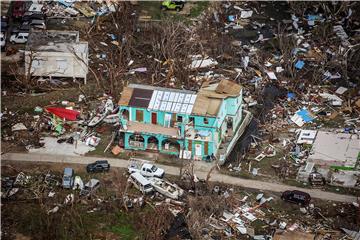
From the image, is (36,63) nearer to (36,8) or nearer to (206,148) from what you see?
(36,8)

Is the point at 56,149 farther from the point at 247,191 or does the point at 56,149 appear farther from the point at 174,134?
the point at 247,191

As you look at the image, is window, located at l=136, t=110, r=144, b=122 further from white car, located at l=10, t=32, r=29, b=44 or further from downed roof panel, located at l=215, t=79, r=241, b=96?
white car, located at l=10, t=32, r=29, b=44

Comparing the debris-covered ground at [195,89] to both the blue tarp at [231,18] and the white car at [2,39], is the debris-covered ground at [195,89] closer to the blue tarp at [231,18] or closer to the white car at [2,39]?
the blue tarp at [231,18]

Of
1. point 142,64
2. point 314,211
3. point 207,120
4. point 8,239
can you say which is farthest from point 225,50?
point 8,239

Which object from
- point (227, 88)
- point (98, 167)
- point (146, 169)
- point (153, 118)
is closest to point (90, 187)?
point (98, 167)

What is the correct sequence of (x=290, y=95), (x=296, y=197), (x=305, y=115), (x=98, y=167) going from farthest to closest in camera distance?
1. (x=290, y=95)
2. (x=305, y=115)
3. (x=98, y=167)
4. (x=296, y=197)
